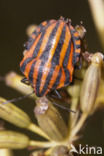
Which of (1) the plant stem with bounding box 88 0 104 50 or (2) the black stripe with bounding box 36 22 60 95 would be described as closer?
(2) the black stripe with bounding box 36 22 60 95

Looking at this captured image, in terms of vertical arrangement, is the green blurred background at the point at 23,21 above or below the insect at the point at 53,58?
above

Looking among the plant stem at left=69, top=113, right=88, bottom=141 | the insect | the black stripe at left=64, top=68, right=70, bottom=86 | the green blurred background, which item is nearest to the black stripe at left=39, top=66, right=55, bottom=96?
the insect

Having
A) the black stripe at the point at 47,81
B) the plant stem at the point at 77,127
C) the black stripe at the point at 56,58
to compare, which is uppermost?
the black stripe at the point at 56,58

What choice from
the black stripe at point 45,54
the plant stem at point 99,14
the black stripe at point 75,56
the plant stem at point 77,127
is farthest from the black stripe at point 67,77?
the plant stem at point 99,14

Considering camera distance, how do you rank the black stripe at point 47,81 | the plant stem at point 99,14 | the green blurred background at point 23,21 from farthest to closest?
the green blurred background at point 23,21 < the plant stem at point 99,14 < the black stripe at point 47,81

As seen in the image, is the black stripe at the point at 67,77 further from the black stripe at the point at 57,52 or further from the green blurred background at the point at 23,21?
the green blurred background at the point at 23,21

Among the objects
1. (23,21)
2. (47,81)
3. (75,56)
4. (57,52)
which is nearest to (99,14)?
(75,56)

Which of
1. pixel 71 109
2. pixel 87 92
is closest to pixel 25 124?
pixel 71 109

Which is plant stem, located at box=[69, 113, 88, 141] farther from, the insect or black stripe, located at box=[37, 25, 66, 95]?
black stripe, located at box=[37, 25, 66, 95]
